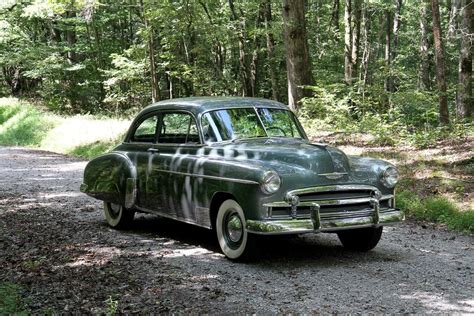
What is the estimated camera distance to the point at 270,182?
233 inches

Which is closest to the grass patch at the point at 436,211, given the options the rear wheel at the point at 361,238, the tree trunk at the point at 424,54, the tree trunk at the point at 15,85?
the rear wheel at the point at 361,238

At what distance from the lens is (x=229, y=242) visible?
6523mm

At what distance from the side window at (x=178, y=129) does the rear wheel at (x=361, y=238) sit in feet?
7.49

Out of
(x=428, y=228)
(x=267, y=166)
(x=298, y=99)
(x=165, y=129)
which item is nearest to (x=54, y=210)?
(x=165, y=129)

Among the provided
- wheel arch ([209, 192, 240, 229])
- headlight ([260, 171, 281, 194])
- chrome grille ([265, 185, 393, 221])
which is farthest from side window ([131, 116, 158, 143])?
chrome grille ([265, 185, 393, 221])

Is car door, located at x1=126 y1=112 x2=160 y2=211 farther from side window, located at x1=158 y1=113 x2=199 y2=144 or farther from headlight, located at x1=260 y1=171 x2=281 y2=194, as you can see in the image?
headlight, located at x1=260 y1=171 x2=281 y2=194

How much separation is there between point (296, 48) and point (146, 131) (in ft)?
29.3

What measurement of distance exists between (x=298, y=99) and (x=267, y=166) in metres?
11.2

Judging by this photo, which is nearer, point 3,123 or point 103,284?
point 103,284

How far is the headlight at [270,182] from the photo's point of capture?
5.90m

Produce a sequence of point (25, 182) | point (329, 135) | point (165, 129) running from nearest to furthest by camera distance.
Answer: point (165, 129) < point (25, 182) < point (329, 135)

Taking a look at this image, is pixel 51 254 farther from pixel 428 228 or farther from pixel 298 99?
pixel 298 99

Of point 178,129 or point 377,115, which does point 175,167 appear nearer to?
point 178,129

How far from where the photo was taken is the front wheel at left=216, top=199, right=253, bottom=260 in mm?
6227
